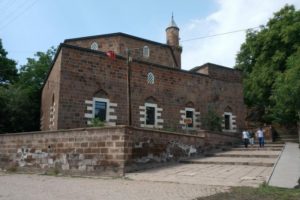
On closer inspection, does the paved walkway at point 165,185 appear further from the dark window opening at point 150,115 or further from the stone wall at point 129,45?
the stone wall at point 129,45

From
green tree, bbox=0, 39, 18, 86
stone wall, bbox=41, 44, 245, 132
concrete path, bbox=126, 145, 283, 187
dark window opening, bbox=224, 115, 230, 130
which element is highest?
green tree, bbox=0, 39, 18, 86

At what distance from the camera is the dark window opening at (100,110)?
69.7 feet

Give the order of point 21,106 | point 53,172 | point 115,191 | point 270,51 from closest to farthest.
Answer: point 115,191, point 53,172, point 21,106, point 270,51

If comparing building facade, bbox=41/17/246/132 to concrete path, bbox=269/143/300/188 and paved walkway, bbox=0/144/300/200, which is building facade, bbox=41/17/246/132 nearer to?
paved walkway, bbox=0/144/300/200

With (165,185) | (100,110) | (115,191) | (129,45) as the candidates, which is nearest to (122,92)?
(100,110)

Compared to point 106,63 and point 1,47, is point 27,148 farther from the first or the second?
point 1,47

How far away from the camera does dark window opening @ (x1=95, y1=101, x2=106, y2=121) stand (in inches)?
837

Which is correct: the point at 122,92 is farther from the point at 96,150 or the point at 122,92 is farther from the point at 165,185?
the point at 165,185

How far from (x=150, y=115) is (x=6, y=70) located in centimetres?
1806

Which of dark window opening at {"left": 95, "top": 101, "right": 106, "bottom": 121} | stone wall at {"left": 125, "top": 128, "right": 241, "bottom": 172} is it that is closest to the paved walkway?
stone wall at {"left": 125, "top": 128, "right": 241, "bottom": 172}

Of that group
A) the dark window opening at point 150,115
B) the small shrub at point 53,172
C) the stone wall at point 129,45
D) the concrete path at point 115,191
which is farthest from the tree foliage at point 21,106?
the concrete path at point 115,191

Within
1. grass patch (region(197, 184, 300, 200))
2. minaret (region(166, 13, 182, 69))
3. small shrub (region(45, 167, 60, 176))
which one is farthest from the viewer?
minaret (region(166, 13, 182, 69))

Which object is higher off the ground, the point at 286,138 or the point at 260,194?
the point at 286,138

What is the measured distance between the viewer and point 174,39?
35.6 m
